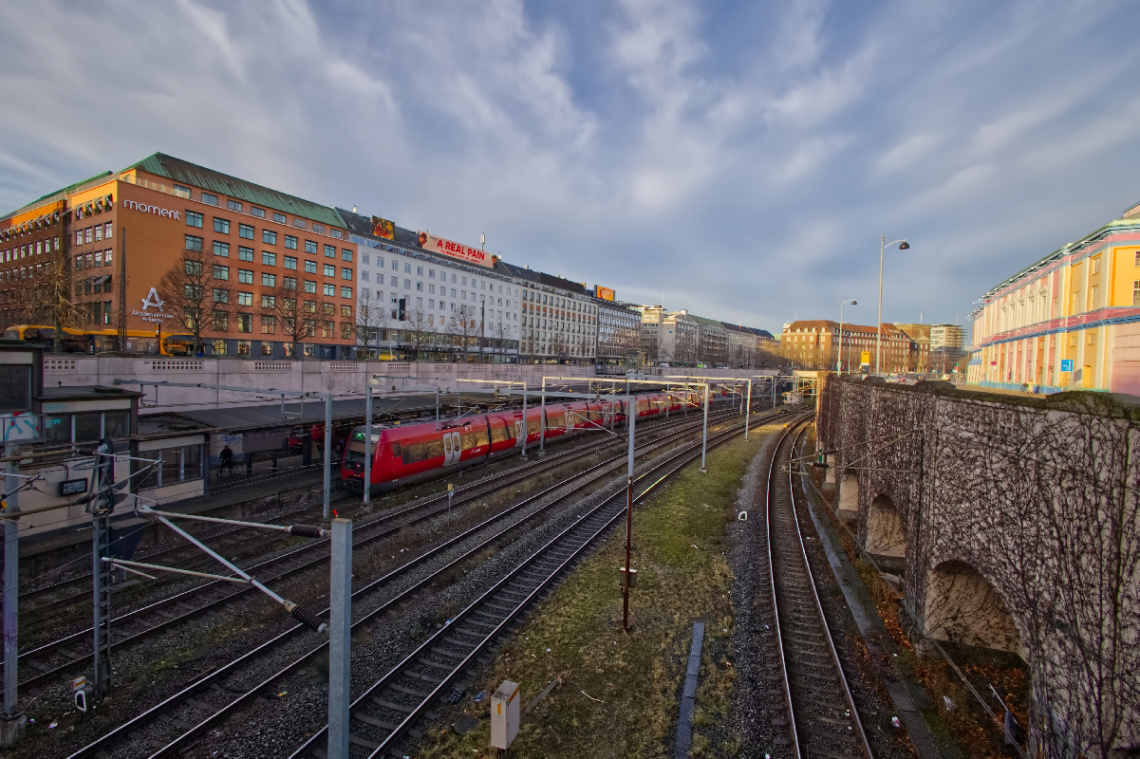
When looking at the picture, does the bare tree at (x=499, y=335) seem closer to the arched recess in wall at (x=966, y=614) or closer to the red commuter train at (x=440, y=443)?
the red commuter train at (x=440, y=443)

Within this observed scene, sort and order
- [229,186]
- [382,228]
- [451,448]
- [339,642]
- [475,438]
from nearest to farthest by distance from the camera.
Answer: [339,642] < [451,448] < [475,438] < [229,186] < [382,228]

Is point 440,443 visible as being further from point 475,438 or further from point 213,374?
point 213,374

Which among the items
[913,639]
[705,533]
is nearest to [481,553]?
[705,533]

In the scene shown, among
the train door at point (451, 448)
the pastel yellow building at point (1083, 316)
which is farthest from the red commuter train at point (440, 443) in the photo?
the pastel yellow building at point (1083, 316)

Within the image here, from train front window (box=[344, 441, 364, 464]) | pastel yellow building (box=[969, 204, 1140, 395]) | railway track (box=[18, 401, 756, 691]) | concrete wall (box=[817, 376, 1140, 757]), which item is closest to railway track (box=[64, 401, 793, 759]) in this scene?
railway track (box=[18, 401, 756, 691])

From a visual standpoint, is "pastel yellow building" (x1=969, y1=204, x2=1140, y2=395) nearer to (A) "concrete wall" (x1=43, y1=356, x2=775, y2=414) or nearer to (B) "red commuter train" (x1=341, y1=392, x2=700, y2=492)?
(A) "concrete wall" (x1=43, y1=356, x2=775, y2=414)

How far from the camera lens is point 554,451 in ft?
102

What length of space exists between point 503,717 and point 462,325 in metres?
70.7

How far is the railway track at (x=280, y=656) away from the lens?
770 centimetres

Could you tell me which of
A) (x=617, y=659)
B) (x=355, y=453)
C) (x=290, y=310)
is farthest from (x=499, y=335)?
(x=617, y=659)

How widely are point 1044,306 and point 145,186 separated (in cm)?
6433

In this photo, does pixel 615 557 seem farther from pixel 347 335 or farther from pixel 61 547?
pixel 347 335

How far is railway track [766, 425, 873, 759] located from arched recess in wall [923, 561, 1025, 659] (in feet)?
7.00

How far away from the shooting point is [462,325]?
75.1m
